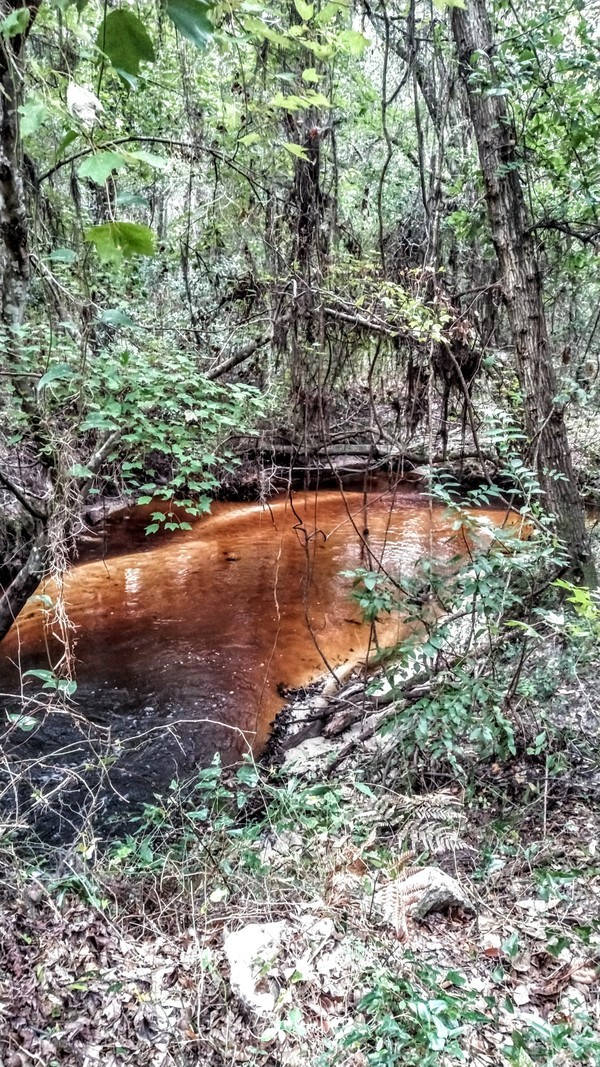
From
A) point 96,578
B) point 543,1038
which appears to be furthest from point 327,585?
point 543,1038

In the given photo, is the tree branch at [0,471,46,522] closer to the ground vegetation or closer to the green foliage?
the ground vegetation

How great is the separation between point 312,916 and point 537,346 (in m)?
3.25

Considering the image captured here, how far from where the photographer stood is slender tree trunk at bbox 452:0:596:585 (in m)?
3.24

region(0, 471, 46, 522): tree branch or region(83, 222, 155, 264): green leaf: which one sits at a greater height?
region(83, 222, 155, 264): green leaf

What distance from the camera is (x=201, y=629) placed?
5.25 meters

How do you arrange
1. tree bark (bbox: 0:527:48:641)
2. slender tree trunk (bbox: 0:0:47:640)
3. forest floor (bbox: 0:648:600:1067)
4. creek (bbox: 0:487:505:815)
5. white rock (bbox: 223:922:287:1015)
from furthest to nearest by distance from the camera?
creek (bbox: 0:487:505:815) → tree bark (bbox: 0:527:48:641) → slender tree trunk (bbox: 0:0:47:640) → white rock (bbox: 223:922:287:1015) → forest floor (bbox: 0:648:600:1067)

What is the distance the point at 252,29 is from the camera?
72.4 inches

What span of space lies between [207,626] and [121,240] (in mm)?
4837

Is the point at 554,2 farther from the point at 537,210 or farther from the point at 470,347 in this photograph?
the point at 470,347

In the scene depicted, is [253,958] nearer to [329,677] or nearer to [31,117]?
[31,117]

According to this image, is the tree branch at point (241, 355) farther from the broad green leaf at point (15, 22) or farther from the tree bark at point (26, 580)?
the broad green leaf at point (15, 22)

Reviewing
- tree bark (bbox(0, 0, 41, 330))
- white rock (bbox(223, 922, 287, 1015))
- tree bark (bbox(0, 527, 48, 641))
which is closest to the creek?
tree bark (bbox(0, 527, 48, 641))

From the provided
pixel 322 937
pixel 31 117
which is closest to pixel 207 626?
pixel 322 937

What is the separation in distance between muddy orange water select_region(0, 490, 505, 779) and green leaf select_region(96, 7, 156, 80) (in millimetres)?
2453
